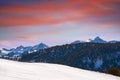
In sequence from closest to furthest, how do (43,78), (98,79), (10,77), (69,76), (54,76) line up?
1. (10,77)
2. (43,78)
3. (54,76)
4. (69,76)
5. (98,79)

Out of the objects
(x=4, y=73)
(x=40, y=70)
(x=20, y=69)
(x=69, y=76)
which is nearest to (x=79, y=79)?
(x=69, y=76)

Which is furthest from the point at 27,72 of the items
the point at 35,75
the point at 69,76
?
the point at 69,76

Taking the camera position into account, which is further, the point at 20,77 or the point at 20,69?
the point at 20,69

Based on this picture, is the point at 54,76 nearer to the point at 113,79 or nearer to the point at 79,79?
the point at 79,79

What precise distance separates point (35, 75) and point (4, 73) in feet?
3.28

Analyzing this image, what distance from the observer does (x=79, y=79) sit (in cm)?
1050

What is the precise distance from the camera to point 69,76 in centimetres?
1070

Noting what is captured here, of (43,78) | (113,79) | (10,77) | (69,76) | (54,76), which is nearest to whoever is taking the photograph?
(10,77)

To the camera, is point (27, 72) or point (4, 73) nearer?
point (4, 73)

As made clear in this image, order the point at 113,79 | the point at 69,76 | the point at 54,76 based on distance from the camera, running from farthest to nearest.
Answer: the point at 113,79, the point at 69,76, the point at 54,76

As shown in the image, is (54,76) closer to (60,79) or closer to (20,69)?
(60,79)

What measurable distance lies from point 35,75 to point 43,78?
28 centimetres

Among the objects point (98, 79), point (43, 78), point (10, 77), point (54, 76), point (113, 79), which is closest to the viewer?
point (10, 77)

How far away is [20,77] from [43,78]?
2.77 feet
